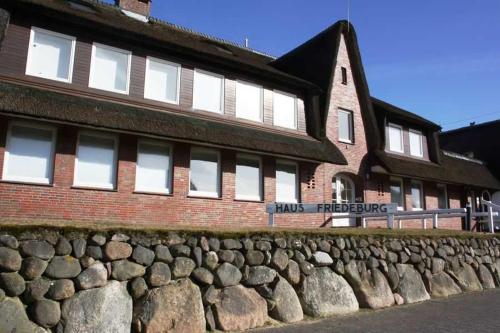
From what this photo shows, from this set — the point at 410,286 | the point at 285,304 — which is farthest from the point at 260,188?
the point at 285,304

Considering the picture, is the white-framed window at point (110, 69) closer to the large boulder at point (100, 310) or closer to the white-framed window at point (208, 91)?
the white-framed window at point (208, 91)

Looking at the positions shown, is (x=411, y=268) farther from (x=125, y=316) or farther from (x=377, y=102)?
(x=377, y=102)

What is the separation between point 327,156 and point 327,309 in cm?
854

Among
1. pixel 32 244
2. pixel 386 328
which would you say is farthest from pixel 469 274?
pixel 32 244

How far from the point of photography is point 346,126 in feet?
61.6

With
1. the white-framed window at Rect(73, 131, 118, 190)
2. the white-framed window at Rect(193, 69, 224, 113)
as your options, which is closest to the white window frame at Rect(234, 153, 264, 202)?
the white-framed window at Rect(193, 69, 224, 113)

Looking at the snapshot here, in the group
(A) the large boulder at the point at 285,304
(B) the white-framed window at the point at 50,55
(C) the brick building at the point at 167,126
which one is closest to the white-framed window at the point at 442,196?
(C) the brick building at the point at 167,126

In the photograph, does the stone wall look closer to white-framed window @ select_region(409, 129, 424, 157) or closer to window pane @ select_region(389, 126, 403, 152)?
window pane @ select_region(389, 126, 403, 152)

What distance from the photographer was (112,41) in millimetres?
12953

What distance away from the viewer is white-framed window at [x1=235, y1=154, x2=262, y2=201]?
14.7m

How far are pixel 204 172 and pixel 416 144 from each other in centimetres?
1269

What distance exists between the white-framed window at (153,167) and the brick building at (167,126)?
0.10 feet

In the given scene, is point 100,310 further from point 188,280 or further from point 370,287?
point 370,287

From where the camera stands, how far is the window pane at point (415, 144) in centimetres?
2172
